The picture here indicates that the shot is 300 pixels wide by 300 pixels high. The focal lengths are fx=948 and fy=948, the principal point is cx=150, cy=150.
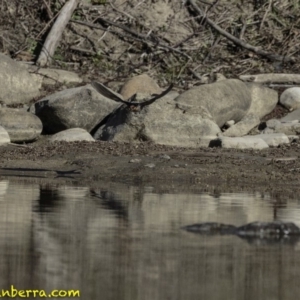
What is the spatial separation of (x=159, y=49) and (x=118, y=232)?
14.0 meters

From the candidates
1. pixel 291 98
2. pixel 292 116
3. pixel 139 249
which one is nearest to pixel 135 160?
pixel 292 116

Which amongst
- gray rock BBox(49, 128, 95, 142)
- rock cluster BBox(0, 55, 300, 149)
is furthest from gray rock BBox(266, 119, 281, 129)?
gray rock BBox(49, 128, 95, 142)

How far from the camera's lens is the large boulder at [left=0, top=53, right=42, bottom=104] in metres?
17.6

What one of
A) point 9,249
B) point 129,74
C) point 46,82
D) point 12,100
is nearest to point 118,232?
point 9,249

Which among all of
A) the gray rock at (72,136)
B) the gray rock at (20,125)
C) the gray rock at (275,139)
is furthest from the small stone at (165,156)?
the gray rock at (20,125)

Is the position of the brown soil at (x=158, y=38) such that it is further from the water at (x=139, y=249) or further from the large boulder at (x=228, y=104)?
the water at (x=139, y=249)

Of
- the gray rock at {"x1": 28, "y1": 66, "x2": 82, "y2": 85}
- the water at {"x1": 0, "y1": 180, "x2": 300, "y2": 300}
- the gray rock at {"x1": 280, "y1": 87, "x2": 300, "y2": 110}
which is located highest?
the gray rock at {"x1": 28, "y1": 66, "x2": 82, "y2": 85}

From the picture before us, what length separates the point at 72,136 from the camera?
595 inches

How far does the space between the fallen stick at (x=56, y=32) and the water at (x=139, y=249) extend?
10.4 meters

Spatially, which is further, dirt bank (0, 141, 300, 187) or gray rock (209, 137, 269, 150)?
gray rock (209, 137, 269, 150)

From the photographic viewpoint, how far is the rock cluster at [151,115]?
596 inches

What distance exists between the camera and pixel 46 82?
1912cm

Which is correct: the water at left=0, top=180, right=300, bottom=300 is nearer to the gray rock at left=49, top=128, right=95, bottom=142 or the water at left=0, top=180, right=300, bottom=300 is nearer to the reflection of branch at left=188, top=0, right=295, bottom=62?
the gray rock at left=49, top=128, right=95, bottom=142

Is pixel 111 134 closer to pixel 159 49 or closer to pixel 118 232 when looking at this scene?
pixel 159 49
